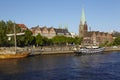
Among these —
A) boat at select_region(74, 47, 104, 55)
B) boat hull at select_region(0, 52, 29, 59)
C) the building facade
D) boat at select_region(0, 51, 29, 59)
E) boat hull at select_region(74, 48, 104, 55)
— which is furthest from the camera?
the building facade

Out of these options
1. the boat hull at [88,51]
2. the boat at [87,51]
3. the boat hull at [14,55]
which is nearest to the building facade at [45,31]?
the boat at [87,51]

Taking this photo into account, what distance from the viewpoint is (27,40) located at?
123500mm

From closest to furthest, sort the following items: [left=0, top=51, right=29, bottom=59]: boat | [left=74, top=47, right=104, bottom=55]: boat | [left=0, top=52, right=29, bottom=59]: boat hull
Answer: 1. [left=0, top=52, right=29, bottom=59]: boat hull
2. [left=0, top=51, right=29, bottom=59]: boat
3. [left=74, top=47, right=104, bottom=55]: boat

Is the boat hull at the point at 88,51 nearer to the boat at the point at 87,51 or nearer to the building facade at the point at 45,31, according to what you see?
the boat at the point at 87,51

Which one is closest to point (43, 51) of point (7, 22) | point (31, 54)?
point (31, 54)

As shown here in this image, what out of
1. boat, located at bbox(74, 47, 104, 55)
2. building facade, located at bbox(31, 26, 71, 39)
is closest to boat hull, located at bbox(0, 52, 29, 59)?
boat, located at bbox(74, 47, 104, 55)

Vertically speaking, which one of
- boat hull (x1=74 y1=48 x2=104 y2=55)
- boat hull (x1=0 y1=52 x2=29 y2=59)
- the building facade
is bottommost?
boat hull (x1=0 y1=52 x2=29 y2=59)

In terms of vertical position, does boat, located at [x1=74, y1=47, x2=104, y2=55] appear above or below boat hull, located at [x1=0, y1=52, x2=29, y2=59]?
above

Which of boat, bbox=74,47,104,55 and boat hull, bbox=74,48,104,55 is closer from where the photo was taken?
boat hull, bbox=74,48,104,55

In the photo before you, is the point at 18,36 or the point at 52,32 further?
the point at 52,32

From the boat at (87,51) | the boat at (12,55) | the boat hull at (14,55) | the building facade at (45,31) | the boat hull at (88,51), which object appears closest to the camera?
the boat hull at (14,55)

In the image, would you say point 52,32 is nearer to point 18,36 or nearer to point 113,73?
point 18,36

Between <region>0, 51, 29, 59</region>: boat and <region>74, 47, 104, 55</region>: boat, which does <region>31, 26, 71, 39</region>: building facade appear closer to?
<region>74, 47, 104, 55</region>: boat

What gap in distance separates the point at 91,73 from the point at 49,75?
8304 millimetres
